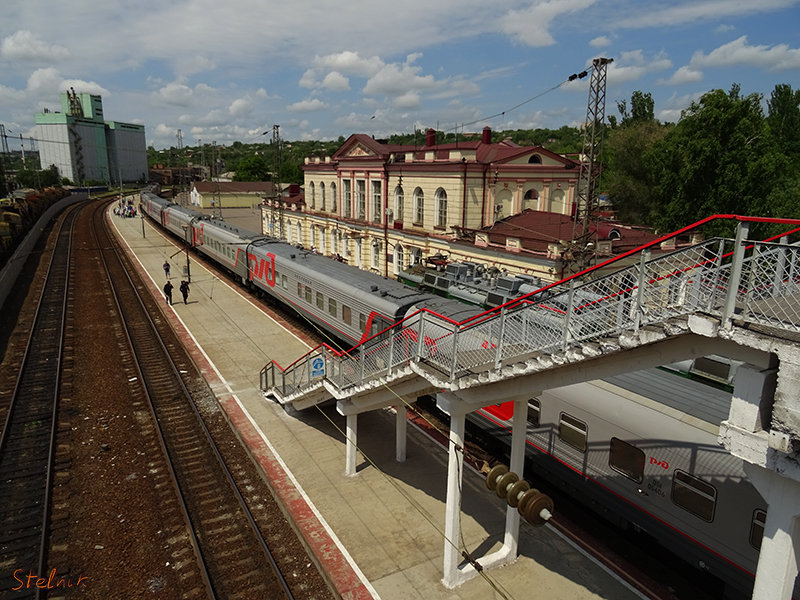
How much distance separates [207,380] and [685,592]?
1560 cm

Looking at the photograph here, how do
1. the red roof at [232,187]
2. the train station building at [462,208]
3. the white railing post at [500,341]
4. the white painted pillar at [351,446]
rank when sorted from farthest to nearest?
the red roof at [232,187] → the train station building at [462,208] → the white painted pillar at [351,446] → the white railing post at [500,341]

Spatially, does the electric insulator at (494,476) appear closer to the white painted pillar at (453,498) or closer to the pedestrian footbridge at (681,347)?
the pedestrian footbridge at (681,347)

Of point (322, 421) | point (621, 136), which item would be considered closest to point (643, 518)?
point (322, 421)

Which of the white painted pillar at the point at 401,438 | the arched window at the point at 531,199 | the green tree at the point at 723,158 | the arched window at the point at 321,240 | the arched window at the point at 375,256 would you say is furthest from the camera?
the arched window at the point at 321,240

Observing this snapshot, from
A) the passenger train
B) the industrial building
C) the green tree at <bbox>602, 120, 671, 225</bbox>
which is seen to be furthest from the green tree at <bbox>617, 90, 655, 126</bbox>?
the industrial building

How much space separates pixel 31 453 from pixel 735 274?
650 inches

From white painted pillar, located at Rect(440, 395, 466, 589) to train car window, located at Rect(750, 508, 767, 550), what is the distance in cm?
457

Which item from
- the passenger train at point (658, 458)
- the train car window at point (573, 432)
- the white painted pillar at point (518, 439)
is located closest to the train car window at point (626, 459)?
the passenger train at point (658, 458)

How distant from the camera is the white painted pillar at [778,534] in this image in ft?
16.5

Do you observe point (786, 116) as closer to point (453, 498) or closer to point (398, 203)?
point (398, 203)

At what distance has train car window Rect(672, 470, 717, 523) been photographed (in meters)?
8.89

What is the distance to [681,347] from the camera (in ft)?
19.4

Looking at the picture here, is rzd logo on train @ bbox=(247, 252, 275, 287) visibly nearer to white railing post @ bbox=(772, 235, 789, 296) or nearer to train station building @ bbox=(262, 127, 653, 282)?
train station building @ bbox=(262, 127, 653, 282)

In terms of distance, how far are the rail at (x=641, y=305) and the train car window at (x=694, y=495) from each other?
12.6ft
